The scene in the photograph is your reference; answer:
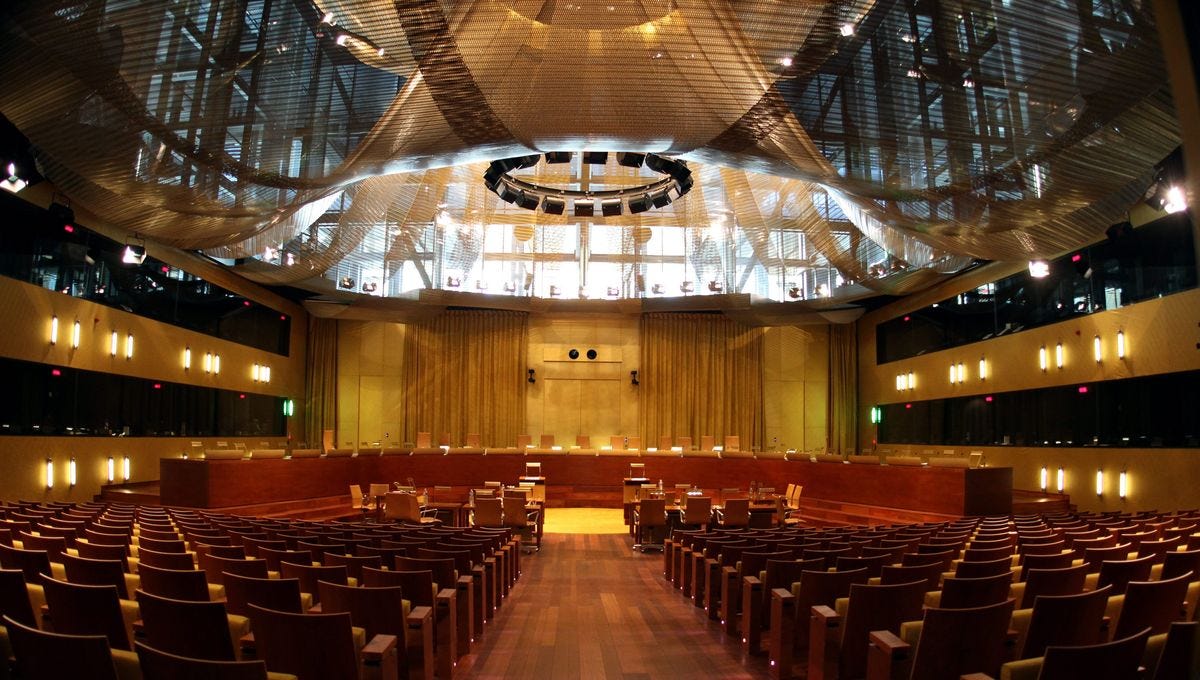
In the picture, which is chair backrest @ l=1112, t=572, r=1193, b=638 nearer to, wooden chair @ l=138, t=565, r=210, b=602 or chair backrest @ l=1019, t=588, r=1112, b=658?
chair backrest @ l=1019, t=588, r=1112, b=658

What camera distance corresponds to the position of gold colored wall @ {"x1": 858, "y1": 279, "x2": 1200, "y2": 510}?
13461 mm

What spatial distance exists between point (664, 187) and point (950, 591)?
15835 millimetres

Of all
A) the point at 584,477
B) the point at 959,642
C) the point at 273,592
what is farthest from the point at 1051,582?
the point at 584,477

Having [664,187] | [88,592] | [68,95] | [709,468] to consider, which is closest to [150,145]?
[68,95]

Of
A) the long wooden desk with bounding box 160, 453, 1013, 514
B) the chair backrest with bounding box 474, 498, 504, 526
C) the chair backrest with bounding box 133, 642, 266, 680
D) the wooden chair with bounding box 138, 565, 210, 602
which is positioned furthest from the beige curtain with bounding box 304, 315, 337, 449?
the chair backrest with bounding box 133, 642, 266, 680

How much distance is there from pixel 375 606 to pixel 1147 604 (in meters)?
4.13

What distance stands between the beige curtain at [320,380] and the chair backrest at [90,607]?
23056 millimetres

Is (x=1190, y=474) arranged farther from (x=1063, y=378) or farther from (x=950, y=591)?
(x=950, y=591)

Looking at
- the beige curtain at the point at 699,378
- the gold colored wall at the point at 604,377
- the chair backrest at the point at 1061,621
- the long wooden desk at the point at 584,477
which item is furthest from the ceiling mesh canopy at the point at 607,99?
the beige curtain at the point at 699,378

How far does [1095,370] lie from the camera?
15484mm

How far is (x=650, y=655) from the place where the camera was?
6.11 metres

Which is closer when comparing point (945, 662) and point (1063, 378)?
point (945, 662)

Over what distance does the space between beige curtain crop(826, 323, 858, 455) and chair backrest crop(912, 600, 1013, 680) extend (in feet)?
77.6

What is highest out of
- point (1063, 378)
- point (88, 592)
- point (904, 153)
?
point (904, 153)
